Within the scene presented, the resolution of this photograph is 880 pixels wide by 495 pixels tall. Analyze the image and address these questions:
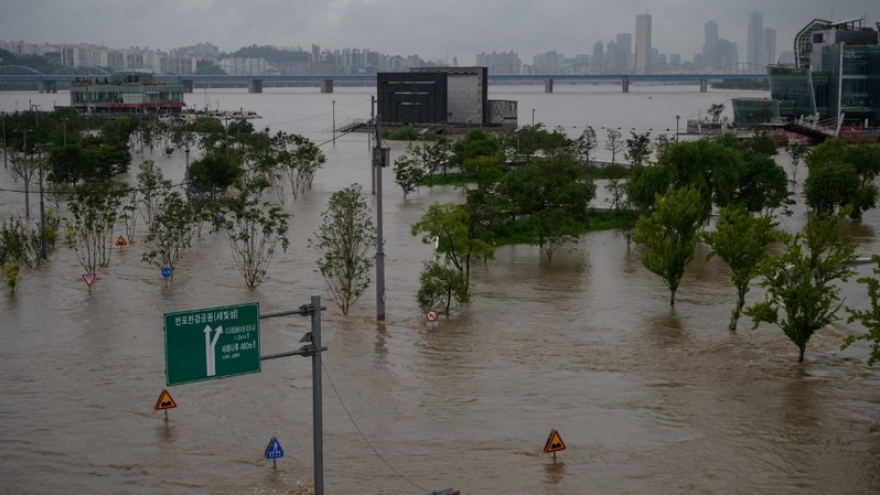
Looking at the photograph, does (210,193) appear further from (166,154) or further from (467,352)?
(166,154)

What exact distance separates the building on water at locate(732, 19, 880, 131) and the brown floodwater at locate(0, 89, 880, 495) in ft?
198

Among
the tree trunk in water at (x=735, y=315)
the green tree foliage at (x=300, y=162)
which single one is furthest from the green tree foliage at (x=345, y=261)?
the green tree foliage at (x=300, y=162)

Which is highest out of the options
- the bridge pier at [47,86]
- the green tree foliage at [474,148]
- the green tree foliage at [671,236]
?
the bridge pier at [47,86]

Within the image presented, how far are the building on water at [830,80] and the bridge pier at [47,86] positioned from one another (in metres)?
102

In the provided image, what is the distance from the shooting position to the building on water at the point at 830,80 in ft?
259

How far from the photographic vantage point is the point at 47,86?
162 m

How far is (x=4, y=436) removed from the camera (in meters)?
13.4

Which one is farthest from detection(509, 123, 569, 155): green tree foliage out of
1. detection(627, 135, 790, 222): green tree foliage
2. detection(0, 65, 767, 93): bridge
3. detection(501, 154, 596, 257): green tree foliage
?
detection(0, 65, 767, 93): bridge

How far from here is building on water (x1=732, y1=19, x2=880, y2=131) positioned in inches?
3105

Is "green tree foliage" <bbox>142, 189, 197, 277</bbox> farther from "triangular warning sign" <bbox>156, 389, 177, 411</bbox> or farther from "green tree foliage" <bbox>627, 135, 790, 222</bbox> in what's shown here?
"green tree foliage" <bbox>627, 135, 790, 222</bbox>

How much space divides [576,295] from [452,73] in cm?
6776

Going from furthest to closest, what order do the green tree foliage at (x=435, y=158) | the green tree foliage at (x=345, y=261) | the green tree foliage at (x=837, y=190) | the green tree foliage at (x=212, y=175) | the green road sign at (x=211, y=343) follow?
the green tree foliage at (x=435, y=158) → the green tree foliage at (x=212, y=175) → the green tree foliage at (x=837, y=190) → the green tree foliage at (x=345, y=261) → the green road sign at (x=211, y=343)

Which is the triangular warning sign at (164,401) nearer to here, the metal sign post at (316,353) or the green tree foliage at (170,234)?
the metal sign post at (316,353)

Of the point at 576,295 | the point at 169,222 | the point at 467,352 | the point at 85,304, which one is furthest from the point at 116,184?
the point at 467,352
